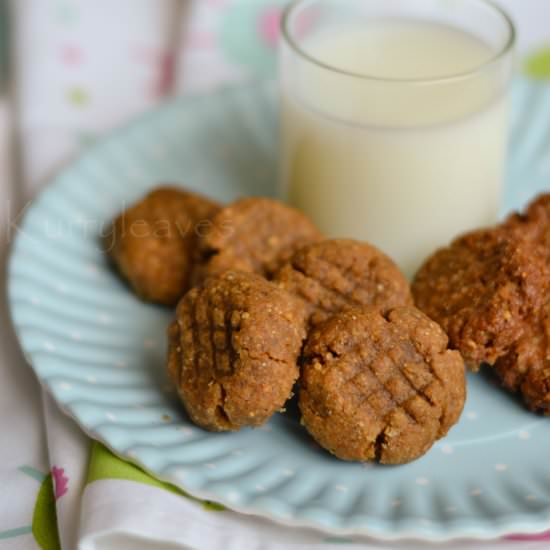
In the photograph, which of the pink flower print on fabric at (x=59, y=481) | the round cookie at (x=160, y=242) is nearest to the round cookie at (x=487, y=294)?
the round cookie at (x=160, y=242)

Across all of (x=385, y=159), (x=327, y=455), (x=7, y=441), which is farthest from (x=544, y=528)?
(x=7, y=441)

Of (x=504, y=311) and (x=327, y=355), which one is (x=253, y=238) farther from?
(x=504, y=311)

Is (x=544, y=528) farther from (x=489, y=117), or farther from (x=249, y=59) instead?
(x=249, y=59)

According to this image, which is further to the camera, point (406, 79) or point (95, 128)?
point (95, 128)

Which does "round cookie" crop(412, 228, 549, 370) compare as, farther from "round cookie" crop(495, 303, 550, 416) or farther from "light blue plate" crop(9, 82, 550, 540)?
"light blue plate" crop(9, 82, 550, 540)

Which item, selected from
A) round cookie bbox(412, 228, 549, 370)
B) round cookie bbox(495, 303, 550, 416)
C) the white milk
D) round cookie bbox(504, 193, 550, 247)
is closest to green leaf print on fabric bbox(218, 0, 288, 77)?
the white milk

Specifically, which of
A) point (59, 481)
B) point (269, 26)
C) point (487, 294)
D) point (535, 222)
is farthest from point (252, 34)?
point (59, 481)

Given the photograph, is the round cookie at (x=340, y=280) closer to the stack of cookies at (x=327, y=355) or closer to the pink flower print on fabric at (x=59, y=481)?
the stack of cookies at (x=327, y=355)
